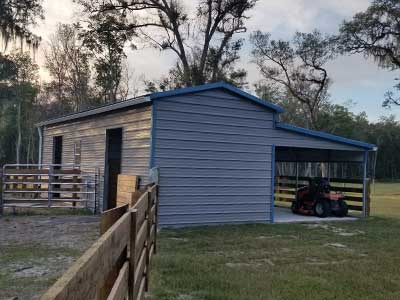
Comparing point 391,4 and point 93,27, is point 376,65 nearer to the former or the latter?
point 391,4

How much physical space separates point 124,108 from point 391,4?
54.5ft

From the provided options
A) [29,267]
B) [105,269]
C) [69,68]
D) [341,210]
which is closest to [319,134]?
[341,210]

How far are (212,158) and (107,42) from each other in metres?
17.1

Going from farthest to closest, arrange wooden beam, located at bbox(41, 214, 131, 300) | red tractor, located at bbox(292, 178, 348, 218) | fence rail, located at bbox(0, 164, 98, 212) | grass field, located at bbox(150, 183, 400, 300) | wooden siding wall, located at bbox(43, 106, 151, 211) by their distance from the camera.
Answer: red tractor, located at bbox(292, 178, 348, 218) < fence rail, located at bbox(0, 164, 98, 212) < wooden siding wall, located at bbox(43, 106, 151, 211) < grass field, located at bbox(150, 183, 400, 300) < wooden beam, located at bbox(41, 214, 131, 300)

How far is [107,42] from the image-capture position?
2611cm

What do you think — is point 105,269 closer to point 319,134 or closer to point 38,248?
point 38,248

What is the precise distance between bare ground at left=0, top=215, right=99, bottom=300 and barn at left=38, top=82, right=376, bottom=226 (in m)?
1.90

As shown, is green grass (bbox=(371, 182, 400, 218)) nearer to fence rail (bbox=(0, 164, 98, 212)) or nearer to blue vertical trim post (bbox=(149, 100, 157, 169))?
blue vertical trim post (bbox=(149, 100, 157, 169))

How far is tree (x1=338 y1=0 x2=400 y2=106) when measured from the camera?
22.5 m

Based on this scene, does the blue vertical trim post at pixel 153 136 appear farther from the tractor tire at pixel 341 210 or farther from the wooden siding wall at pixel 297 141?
the tractor tire at pixel 341 210

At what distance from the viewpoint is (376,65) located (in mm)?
24062

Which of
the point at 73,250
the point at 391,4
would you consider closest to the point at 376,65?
the point at 391,4

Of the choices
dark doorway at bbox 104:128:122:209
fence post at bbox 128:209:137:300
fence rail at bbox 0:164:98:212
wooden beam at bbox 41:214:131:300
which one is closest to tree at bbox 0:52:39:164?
fence rail at bbox 0:164:98:212

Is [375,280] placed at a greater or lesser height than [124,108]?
lesser
